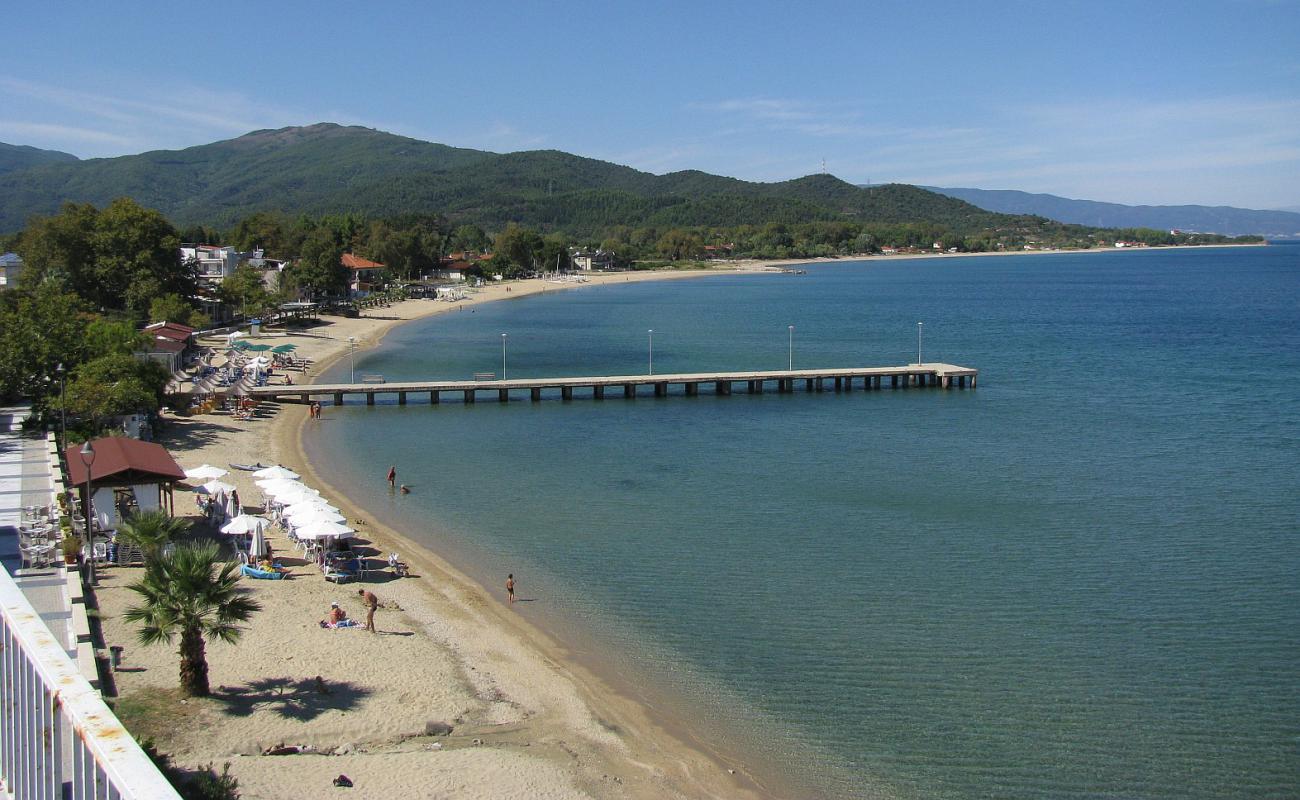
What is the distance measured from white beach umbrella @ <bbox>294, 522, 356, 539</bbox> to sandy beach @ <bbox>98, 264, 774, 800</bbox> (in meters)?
0.95

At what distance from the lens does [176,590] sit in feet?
52.1

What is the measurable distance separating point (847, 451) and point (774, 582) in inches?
673

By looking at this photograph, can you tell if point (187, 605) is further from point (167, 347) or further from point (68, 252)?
point (68, 252)

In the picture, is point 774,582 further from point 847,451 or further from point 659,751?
point 847,451

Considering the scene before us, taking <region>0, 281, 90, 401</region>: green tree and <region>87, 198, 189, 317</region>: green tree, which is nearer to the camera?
<region>0, 281, 90, 401</region>: green tree

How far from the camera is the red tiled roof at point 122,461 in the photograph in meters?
23.3

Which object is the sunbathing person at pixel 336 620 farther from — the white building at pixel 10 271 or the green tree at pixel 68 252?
the white building at pixel 10 271

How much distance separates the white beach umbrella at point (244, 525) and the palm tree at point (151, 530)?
382 centimetres

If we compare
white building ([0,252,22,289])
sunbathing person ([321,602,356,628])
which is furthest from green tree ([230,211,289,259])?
sunbathing person ([321,602,356,628])

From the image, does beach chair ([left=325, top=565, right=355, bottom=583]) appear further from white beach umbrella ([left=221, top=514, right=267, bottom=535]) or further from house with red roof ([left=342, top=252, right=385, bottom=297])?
house with red roof ([left=342, top=252, right=385, bottom=297])

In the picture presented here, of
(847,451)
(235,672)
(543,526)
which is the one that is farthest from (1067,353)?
(235,672)

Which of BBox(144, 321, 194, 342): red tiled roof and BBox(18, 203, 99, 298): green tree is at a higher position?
BBox(18, 203, 99, 298): green tree

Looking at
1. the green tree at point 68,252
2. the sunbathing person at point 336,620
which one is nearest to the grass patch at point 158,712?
the sunbathing person at point 336,620

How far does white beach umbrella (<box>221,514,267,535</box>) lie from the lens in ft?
79.9
